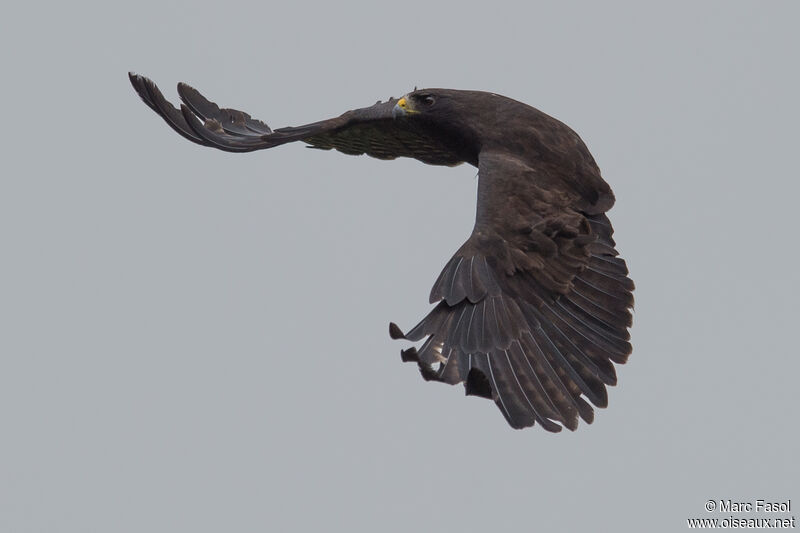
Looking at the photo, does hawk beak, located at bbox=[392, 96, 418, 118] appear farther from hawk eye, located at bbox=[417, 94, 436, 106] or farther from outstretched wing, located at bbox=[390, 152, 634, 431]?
outstretched wing, located at bbox=[390, 152, 634, 431]

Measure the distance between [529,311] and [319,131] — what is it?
3.33 m

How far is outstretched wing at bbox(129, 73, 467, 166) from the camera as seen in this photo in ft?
41.2

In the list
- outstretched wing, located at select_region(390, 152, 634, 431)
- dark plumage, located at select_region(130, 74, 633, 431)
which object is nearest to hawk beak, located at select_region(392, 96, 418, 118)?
dark plumage, located at select_region(130, 74, 633, 431)

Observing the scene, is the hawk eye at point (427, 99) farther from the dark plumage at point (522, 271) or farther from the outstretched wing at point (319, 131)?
the outstretched wing at point (319, 131)

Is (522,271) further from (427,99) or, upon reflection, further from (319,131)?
(319,131)

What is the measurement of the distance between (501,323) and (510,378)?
464 millimetres

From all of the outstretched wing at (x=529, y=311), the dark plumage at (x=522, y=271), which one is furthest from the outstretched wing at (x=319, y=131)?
the outstretched wing at (x=529, y=311)

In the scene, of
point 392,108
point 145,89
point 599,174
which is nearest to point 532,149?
point 599,174

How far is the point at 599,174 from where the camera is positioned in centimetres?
1188

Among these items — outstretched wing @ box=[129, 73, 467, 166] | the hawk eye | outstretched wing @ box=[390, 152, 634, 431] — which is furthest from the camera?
outstretched wing @ box=[129, 73, 467, 166]

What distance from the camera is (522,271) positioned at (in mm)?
10609

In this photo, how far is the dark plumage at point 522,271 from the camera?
1005 centimetres

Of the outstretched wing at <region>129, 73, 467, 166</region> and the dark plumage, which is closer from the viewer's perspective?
the dark plumage

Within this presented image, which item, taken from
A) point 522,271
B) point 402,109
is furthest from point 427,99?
point 522,271
